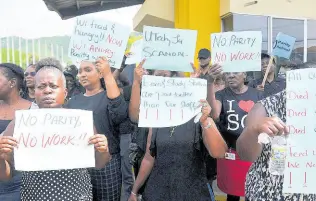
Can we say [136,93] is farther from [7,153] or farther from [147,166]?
[7,153]

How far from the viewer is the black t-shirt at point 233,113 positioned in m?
4.16

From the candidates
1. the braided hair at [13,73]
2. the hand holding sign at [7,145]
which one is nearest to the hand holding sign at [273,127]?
the hand holding sign at [7,145]

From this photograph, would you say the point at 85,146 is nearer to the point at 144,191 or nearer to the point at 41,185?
the point at 41,185

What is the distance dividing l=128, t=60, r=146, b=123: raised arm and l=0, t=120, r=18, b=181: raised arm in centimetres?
119

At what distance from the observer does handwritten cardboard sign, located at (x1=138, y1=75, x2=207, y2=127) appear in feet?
9.88

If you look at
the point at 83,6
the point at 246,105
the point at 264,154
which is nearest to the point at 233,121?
the point at 246,105

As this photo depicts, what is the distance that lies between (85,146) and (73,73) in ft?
14.7

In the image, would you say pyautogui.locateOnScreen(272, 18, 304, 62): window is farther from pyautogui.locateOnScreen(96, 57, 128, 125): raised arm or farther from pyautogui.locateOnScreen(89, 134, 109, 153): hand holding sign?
pyautogui.locateOnScreen(89, 134, 109, 153): hand holding sign

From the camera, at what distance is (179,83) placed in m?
3.07

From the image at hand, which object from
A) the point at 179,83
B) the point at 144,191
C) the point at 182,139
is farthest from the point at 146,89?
the point at 144,191

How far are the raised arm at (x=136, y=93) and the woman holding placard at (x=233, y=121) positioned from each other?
846 millimetres

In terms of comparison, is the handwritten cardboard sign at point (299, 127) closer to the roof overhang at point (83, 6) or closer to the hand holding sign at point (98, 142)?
the hand holding sign at point (98, 142)

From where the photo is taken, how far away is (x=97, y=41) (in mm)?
3719

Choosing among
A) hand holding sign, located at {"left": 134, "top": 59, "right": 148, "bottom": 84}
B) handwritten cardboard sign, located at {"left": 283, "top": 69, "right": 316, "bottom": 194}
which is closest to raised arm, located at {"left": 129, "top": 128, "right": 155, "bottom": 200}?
hand holding sign, located at {"left": 134, "top": 59, "right": 148, "bottom": 84}
